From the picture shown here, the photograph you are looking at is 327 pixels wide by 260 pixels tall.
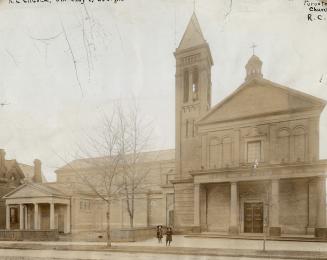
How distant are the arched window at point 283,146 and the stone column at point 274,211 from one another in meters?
1.89

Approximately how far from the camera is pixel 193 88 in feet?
56.8

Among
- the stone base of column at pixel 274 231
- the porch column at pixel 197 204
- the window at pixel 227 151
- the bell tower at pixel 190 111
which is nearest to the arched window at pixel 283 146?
the window at pixel 227 151

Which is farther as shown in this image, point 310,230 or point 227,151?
point 227,151

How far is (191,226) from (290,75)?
11859mm

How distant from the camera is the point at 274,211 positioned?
1344cm

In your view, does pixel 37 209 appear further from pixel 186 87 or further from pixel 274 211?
pixel 274 211

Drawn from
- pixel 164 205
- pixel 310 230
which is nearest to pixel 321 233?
pixel 310 230

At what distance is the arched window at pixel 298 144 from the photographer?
15.0 metres

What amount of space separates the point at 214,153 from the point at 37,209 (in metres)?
11.8

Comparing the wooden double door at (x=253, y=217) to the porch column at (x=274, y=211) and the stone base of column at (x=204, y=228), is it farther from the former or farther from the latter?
the porch column at (x=274, y=211)

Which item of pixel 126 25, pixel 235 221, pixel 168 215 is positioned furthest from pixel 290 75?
pixel 168 215

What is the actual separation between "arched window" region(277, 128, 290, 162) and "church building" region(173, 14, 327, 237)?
0.04m

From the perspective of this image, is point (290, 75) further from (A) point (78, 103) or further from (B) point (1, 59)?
(B) point (1, 59)

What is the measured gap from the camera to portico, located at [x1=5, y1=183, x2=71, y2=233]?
70.7ft
